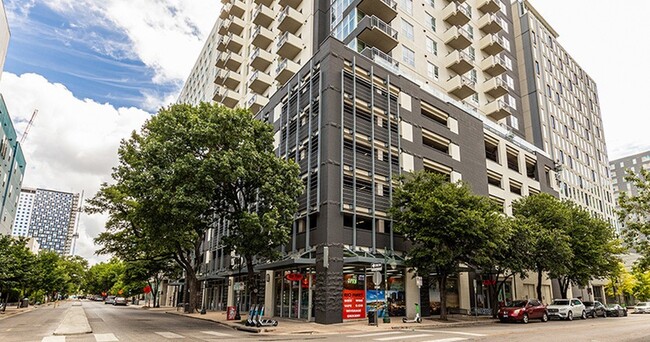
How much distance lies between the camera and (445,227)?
2497 centimetres

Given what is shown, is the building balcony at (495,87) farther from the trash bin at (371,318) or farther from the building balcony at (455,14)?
the trash bin at (371,318)

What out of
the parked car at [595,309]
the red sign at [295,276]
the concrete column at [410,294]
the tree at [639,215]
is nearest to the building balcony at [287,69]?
the red sign at [295,276]

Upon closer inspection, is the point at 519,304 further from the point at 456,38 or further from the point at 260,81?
the point at 260,81

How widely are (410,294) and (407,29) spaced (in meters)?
23.8

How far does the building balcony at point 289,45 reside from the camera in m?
39.0

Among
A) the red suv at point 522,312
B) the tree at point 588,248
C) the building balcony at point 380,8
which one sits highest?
the building balcony at point 380,8

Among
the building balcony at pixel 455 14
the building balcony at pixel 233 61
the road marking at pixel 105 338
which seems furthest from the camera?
the building balcony at pixel 233 61

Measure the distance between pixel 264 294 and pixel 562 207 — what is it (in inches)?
979

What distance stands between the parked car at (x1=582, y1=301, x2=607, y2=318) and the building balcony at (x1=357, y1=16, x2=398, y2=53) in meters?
26.7

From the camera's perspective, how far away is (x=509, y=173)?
1646 inches

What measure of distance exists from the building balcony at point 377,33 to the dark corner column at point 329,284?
18029 millimetres

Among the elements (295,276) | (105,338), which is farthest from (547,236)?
(105,338)

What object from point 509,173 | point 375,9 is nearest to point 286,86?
point 375,9

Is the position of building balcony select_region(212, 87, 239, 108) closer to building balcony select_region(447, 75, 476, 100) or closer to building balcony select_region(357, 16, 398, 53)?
building balcony select_region(357, 16, 398, 53)
